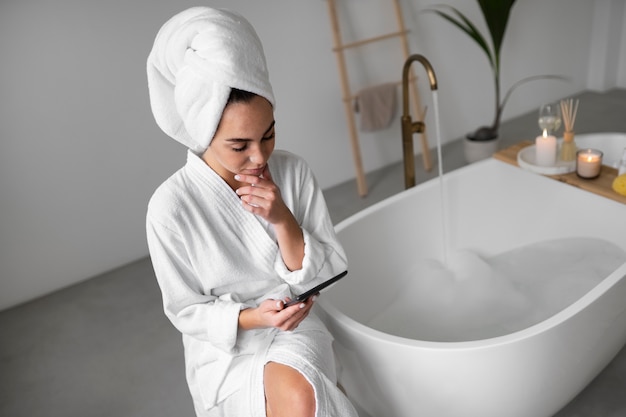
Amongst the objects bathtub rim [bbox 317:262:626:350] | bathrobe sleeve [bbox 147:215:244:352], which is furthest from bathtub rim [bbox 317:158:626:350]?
bathrobe sleeve [bbox 147:215:244:352]

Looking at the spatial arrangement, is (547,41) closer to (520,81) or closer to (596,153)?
(520,81)

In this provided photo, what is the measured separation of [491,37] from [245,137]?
2.69m

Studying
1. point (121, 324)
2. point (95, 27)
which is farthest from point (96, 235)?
point (95, 27)

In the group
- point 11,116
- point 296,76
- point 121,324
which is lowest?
point 121,324

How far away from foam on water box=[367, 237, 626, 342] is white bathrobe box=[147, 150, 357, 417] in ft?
2.42

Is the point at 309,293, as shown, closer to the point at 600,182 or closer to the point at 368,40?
the point at 600,182

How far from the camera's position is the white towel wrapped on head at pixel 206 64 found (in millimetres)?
1199

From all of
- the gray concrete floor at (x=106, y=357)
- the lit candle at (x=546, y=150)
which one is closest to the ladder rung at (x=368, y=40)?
the gray concrete floor at (x=106, y=357)

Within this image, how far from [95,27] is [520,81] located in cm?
281

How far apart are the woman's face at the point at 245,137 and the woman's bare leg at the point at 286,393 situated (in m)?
0.50

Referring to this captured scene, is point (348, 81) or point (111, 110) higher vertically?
point (111, 110)

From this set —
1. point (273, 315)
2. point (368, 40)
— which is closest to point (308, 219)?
point (273, 315)

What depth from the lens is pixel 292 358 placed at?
1.44 metres

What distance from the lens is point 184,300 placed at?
56.2 inches
